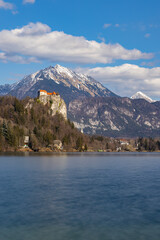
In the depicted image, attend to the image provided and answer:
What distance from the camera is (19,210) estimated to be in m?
38.3

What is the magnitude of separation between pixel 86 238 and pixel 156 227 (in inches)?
349

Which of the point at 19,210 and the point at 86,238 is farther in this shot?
the point at 19,210

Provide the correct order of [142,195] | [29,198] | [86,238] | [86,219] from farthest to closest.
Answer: [142,195], [29,198], [86,219], [86,238]

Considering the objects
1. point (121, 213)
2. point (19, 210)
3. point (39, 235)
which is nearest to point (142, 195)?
point (121, 213)

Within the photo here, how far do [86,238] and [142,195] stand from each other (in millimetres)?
23753

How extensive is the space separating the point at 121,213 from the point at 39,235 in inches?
511

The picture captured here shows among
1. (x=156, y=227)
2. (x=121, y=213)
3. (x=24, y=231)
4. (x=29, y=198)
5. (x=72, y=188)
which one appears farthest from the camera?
(x=72, y=188)

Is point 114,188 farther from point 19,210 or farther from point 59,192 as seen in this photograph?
point 19,210

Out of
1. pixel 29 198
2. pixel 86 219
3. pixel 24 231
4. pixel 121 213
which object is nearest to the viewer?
pixel 24 231

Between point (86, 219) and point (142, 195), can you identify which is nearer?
point (86, 219)

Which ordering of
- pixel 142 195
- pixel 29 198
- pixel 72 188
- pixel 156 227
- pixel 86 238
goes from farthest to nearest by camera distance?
pixel 72 188 → pixel 142 195 → pixel 29 198 → pixel 156 227 → pixel 86 238

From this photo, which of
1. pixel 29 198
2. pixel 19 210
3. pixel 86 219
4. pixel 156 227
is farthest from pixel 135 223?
pixel 29 198

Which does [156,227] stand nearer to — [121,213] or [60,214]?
[121,213]

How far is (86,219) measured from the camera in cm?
3466
